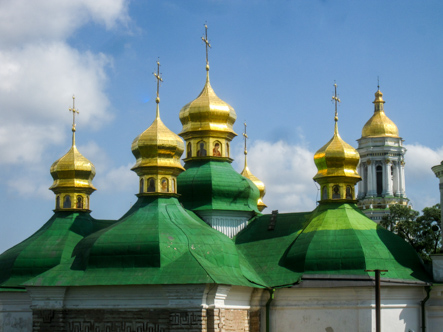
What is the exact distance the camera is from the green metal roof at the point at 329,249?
30.5 meters

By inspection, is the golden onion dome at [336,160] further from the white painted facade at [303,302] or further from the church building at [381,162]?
the church building at [381,162]

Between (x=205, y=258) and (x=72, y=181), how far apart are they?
8.21m

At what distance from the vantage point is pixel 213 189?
34.3m

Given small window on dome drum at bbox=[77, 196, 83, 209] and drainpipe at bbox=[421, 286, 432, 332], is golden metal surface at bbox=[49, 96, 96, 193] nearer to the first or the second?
small window on dome drum at bbox=[77, 196, 83, 209]

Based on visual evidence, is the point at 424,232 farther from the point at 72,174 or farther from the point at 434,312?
the point at 72,174

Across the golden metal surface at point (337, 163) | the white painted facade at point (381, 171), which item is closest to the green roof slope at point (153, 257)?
the golden metal surface at point (337, 163)

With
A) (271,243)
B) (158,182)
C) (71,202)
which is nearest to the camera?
(158,182)

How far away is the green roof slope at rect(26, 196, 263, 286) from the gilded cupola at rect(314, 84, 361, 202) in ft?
14.3

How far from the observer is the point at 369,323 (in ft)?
97.1

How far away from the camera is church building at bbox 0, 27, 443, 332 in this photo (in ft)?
93.0

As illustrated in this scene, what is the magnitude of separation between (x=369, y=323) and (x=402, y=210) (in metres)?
17.7

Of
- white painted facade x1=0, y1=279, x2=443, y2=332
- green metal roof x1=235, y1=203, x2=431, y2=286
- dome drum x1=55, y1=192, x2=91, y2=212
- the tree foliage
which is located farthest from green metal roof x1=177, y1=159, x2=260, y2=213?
the tree foliage

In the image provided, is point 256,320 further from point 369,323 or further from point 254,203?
point 254,203

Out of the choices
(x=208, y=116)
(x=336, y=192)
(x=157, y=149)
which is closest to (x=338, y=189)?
(x=336, y=192)
